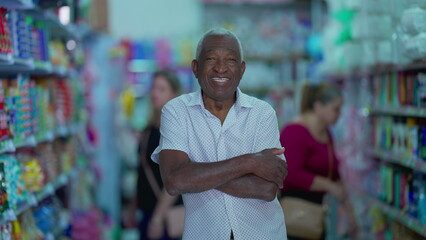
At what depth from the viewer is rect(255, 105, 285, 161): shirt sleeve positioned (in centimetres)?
257

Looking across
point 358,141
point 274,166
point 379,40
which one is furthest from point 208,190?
point 358,141

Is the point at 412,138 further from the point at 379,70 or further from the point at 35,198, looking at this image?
the point at 35,198

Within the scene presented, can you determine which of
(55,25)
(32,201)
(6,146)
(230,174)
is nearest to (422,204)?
(230,174)

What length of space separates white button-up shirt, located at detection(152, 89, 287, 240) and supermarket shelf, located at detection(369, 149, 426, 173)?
165 centimetres

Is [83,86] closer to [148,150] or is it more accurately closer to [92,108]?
[92,108]

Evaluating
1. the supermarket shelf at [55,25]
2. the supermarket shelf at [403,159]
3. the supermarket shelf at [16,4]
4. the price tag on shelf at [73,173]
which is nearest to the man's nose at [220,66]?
the supermarket shelf at [16,4]

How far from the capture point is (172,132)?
8.35 ft

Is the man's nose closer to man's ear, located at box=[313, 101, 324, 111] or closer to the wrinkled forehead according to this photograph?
the wrinkled forehead

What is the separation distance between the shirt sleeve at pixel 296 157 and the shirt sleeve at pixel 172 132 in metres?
1.67

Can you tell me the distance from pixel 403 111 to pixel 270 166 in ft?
7.58

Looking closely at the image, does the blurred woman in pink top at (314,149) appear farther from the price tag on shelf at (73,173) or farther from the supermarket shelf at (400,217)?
the price tag on shelf at (73,173)

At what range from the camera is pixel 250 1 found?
8961mm

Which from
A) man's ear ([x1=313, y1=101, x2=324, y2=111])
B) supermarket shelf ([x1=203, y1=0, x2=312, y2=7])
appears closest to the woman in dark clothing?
man's ear ([x1=313, y1=101, x2=324, y2=111])

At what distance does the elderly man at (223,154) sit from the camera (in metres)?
2.46
